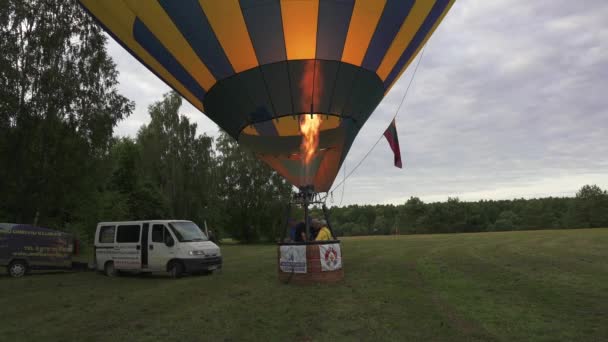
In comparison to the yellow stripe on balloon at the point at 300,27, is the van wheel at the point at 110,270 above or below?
below

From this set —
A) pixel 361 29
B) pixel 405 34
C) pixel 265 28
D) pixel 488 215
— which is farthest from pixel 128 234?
pixel 488 215

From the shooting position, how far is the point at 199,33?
869 cm

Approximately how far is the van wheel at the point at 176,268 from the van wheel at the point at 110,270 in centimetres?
228

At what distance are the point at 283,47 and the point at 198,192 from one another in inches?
1030

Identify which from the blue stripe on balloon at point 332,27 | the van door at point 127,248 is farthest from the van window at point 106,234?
the blue stripe on balloon at point 332,27

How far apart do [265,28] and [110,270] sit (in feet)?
30.7

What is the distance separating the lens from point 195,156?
34375 mm

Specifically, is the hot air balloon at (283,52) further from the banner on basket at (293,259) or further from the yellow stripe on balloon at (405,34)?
the banner on basket at (293,259)

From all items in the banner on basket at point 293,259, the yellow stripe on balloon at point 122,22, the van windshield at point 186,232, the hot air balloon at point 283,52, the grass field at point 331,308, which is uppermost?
the yellow stripe on balloon at point 122,22

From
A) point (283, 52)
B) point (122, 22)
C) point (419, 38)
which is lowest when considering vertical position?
point (283, 52)

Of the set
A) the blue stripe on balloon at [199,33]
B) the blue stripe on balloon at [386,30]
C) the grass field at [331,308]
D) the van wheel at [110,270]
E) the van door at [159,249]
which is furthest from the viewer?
the van wheel at [110,270]

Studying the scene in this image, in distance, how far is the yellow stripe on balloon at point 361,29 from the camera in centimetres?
831

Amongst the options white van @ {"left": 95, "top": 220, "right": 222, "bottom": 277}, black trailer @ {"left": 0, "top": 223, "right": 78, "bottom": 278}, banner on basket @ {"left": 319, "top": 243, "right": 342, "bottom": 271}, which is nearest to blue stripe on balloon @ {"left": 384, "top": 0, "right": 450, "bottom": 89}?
banner on basket @ {"left": 319, "top": 243, "right": 342, "bottom": 271}

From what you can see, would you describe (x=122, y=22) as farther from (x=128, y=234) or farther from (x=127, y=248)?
(x=127, y=248)
